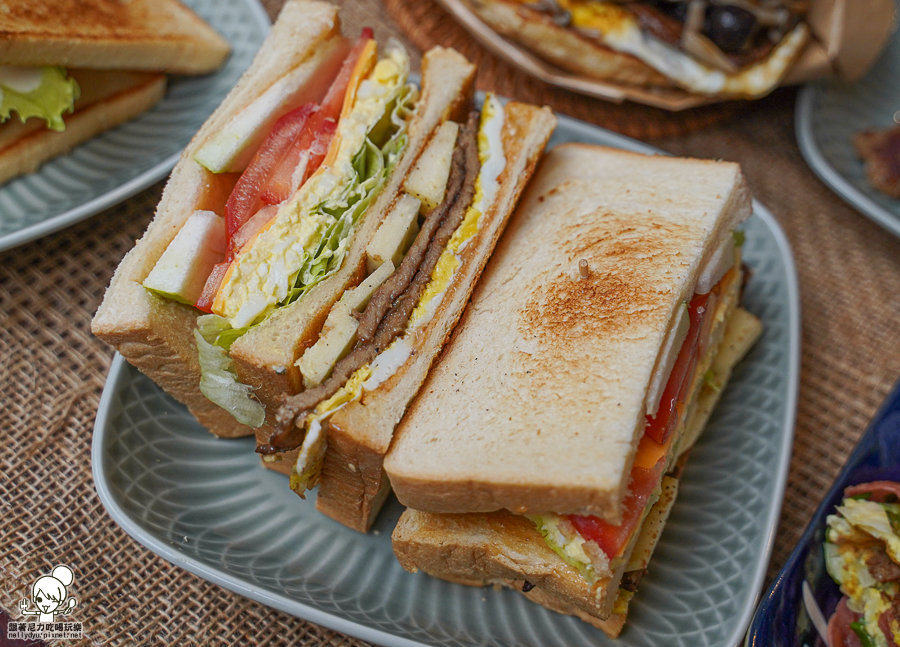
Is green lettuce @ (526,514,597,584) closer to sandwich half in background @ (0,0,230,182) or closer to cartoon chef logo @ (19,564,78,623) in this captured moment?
cartoon chef logo @ (19,564,78,623)

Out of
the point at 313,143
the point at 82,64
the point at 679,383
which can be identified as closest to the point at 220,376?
the point at 313,143

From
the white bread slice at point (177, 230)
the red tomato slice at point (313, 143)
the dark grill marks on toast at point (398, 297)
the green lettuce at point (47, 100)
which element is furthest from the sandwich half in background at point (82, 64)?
the dark grill marks on toast at point (398, 297)

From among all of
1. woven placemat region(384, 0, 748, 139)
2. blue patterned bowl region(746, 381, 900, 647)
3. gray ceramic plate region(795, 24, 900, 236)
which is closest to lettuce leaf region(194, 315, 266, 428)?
blue patterned bowl region(746, 381, 900, 647)

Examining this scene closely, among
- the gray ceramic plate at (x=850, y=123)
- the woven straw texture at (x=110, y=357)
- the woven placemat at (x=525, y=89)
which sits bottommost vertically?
the woven straw texture at (x=110, y=357)

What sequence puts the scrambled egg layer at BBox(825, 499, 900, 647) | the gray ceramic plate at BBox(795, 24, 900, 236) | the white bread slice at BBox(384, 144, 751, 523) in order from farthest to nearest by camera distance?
the gray ceramic plate at BBox(795, 24, 900, 236) → the scrambled egg layer at BBox(825, 499, 900, 647) → the white bread slice at BBox(384, 144, 751, 523)

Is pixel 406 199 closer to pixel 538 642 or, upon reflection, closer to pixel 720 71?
pixel 538 642

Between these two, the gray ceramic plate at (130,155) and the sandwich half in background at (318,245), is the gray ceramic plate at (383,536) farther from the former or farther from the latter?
the gray ceramic plate at (130,155)

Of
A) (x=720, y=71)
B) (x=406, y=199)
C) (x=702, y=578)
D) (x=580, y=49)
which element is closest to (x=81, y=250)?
(x=406, y=199)
